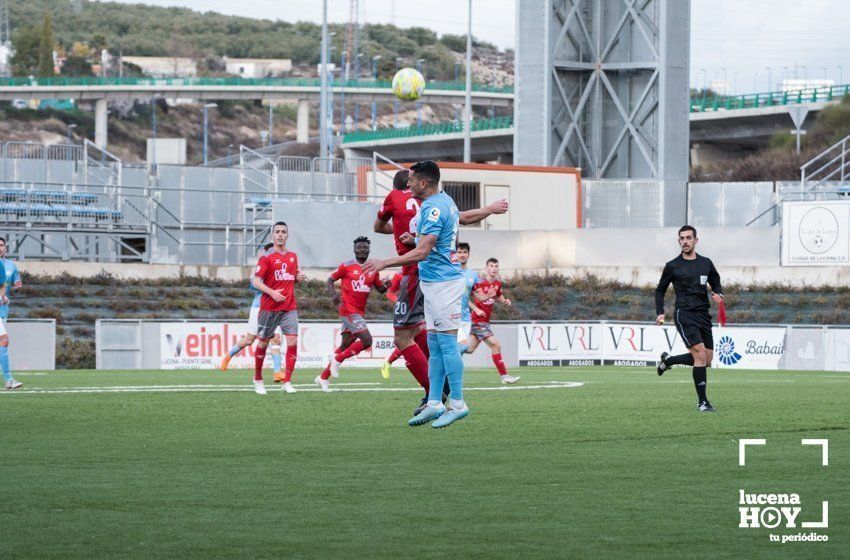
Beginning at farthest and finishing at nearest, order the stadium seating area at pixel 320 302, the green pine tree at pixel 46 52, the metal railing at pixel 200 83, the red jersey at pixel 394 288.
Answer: the green pine tree at pixel 46 52, the metal railing at pixel 200 83, the stadium seating area at pixel 320 302, the red jersey at pixel 394 288

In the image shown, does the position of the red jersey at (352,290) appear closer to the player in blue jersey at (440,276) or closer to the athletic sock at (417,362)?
the athletic sock at (417,362)

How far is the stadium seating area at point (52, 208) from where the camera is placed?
4247 cm

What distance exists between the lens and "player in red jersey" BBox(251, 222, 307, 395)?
60.4ft

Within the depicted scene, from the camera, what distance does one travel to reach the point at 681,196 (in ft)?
181

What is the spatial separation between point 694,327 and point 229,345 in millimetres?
19334

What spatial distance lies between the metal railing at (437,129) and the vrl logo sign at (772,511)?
3574 inches

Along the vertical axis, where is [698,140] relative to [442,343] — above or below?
above

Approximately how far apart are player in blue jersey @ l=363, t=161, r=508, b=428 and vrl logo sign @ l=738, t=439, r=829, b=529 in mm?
4157

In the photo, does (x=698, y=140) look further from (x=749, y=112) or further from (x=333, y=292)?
(x=333, y=292)

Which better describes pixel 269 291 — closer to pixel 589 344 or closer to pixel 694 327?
pixel 694 327

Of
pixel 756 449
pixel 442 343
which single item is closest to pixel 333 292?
pixel 442 343

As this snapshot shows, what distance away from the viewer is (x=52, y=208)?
142 ft

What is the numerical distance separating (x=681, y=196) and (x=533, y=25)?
29.6 ft
